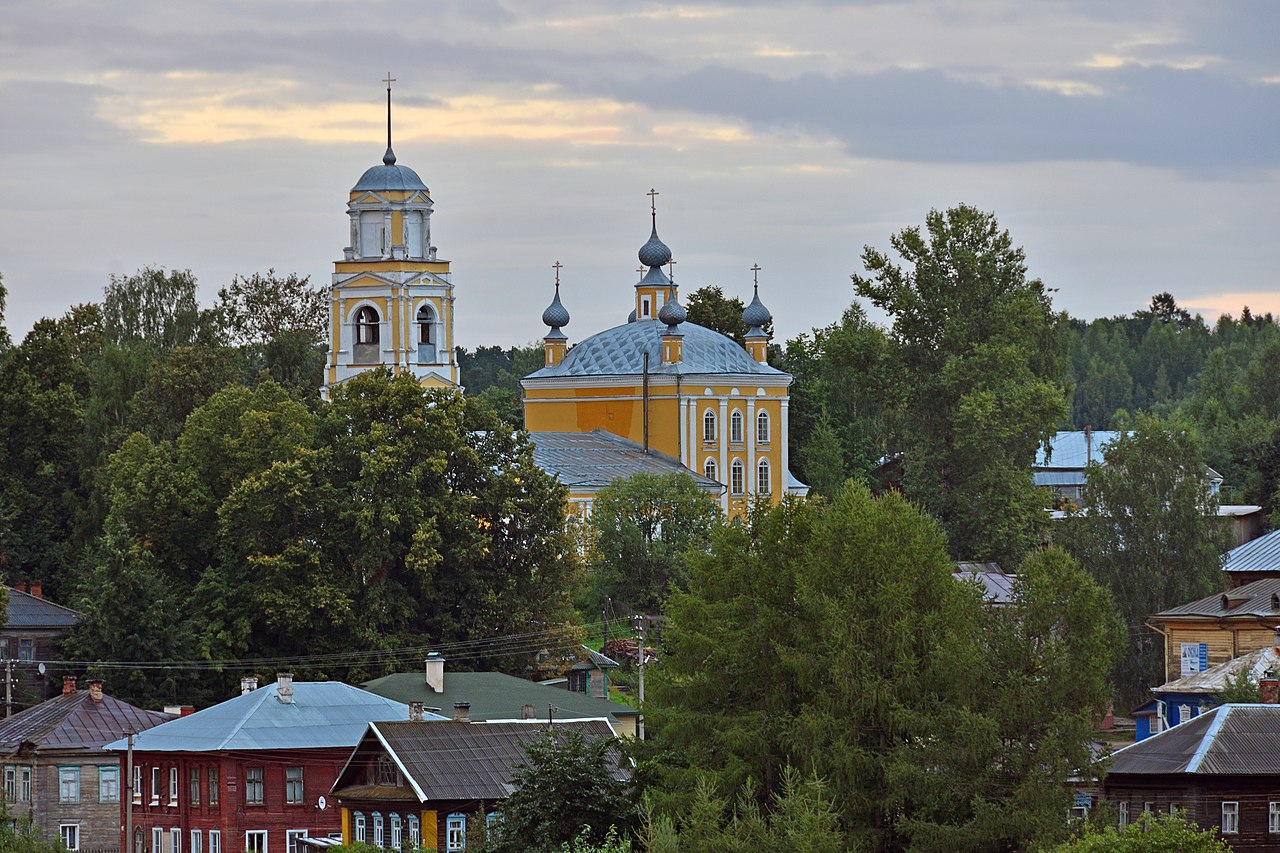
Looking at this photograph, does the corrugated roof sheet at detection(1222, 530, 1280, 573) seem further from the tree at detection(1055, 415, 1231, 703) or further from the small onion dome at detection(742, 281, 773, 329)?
the small onion dome at detection(742, 281, 773, 329)

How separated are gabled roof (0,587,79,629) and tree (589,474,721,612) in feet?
44.6

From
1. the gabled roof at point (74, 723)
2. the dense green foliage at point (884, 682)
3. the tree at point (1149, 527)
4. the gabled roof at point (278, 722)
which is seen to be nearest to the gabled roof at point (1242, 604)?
the tree at point (1149, 527)

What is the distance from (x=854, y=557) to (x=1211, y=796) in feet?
22.3

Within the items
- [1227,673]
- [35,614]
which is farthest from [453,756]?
[35,614]

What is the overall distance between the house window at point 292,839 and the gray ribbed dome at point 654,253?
44.4 m

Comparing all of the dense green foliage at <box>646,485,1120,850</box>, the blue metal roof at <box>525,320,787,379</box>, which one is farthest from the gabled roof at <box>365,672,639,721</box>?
the blue metal roof at <box>525,320,787,379</box>

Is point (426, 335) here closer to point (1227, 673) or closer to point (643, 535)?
point (643, 535)

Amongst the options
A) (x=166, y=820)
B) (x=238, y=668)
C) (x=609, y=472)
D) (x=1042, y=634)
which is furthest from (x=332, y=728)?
(x=609, y=472)

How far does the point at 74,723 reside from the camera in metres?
52.1

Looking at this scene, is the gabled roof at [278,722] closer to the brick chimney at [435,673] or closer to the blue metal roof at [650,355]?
the brick chimney at [435,673]

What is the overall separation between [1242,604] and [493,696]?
54.0 ft

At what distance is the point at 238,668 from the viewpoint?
57.0 metres

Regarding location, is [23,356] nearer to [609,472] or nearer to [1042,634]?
[609,472]

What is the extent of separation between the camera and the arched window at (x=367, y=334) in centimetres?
7694
